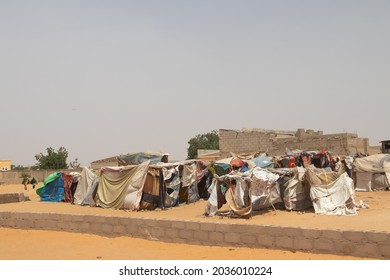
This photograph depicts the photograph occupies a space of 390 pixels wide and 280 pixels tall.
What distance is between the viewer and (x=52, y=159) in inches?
2280

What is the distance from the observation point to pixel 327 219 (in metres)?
11.4

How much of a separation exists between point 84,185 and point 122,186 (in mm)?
3143

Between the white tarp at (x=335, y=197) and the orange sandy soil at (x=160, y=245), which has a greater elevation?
the white tarp at (x=335, y=197)

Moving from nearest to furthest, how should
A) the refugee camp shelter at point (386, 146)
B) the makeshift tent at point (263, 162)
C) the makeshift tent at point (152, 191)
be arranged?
the makeshift tent at point (152, 191) → the makeshift tent at point (263, 162) → the refugee camp shelter at point (386, 146)

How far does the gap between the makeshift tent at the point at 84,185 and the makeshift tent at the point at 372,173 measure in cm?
1209

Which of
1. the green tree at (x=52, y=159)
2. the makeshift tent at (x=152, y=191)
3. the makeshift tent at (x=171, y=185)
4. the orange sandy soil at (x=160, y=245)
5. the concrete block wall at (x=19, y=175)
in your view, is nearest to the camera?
the orange sandy soil at (x=160, y=245)

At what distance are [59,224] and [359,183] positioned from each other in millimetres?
13853

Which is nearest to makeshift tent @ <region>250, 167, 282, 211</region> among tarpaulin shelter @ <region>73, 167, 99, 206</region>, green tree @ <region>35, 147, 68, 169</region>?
tarpaulin shelter @ <region>73, 167, 99, 206</region>

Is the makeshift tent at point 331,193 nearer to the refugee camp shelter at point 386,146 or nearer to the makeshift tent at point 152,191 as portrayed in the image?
the makeshift tent at point 152,191

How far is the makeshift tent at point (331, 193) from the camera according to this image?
40.9ft

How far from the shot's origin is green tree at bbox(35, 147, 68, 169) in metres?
57.7

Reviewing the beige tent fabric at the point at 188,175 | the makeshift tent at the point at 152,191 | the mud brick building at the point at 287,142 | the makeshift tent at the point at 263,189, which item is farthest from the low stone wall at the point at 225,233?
the mud brick building at the point at 287,142
